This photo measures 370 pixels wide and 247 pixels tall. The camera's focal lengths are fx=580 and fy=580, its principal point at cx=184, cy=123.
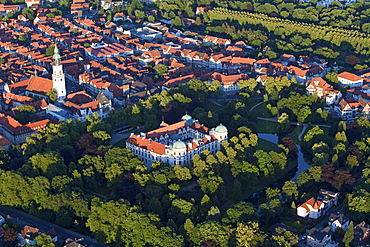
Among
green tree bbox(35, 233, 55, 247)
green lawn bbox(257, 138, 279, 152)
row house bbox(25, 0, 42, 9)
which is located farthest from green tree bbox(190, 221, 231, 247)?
row house bbox(25, 0, 42, 9)

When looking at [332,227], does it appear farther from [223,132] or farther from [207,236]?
[223,132]

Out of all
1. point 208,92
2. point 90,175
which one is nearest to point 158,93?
point 208,92

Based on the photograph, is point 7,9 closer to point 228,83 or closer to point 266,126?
point 228,83

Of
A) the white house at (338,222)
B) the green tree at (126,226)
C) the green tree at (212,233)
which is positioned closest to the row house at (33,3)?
the green tree at (126,226)

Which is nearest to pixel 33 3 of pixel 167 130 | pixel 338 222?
pixel 167 130

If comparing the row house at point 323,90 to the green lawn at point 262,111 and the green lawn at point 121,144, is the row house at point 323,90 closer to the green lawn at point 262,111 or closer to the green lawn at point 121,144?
the green lawn at point 262,111

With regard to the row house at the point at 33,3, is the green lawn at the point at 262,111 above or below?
above
